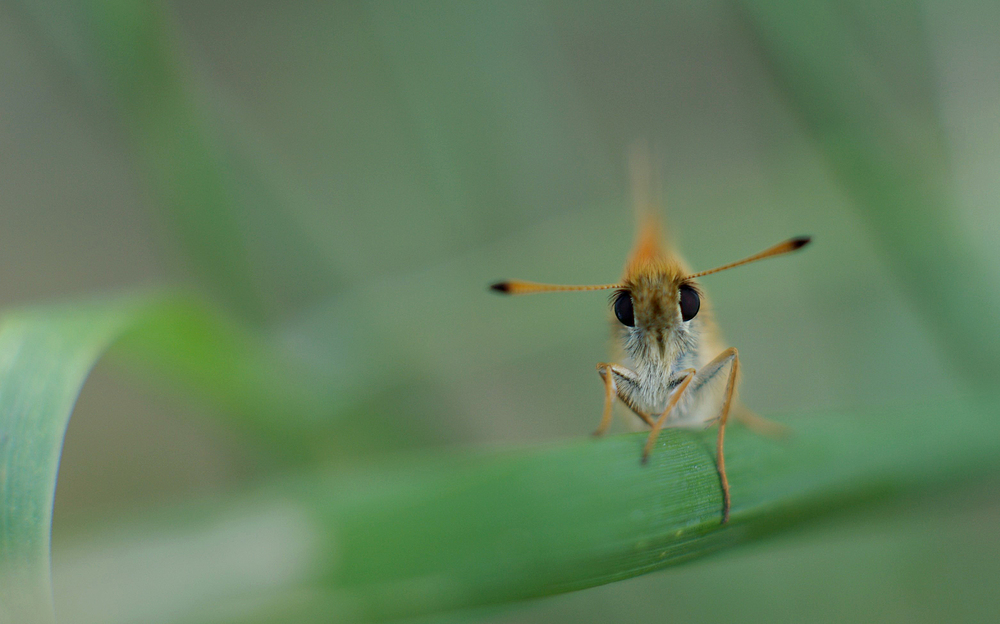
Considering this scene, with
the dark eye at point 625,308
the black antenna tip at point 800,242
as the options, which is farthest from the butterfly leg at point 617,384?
the black antenna tip at point 800,242

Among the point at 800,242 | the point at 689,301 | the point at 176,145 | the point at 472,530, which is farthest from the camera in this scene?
the point at 176,145

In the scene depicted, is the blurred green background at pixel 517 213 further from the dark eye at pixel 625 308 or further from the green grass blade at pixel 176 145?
the dark eye at pixel 625 308

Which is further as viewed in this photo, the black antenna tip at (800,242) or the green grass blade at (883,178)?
the green grass blade at (883,178)

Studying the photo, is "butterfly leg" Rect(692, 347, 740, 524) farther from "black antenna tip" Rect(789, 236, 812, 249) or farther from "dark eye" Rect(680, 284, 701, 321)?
"black antenna tip" Rect(789, 236, 812, 249)

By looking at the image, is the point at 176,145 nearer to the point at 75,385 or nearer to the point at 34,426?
the point at 75,385

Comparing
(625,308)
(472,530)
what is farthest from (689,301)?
(472,530)

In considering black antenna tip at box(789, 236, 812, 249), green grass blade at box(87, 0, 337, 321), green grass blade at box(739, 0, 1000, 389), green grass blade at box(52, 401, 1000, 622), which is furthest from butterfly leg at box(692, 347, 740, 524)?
green grass blade at box(87, 0, 337, 321)
